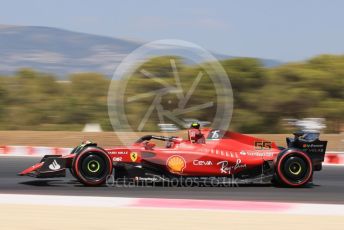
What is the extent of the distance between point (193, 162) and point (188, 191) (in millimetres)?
731

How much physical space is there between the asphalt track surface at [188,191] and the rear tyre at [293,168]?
0.63ft

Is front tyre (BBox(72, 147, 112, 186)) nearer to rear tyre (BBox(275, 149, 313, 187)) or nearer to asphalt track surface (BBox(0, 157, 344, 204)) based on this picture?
asphalt track surface (BBox(0, 157, 344, 204))

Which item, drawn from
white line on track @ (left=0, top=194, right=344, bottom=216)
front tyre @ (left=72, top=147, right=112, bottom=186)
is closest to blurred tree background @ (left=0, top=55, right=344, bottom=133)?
front tyre @ (left=72, top=147, right=112, bottom=186)

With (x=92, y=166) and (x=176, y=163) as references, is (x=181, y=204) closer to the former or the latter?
(x=176, y=163)

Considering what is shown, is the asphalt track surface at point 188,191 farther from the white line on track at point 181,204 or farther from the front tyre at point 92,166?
the white line on track at point 181,204

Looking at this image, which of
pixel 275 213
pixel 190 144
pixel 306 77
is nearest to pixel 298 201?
pixel 275 213

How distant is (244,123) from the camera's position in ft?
102

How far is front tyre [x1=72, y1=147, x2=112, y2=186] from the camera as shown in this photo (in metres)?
11.1

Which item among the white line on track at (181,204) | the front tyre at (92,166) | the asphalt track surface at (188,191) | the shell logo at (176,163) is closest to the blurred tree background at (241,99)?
the asphalt track surface at (188,191)

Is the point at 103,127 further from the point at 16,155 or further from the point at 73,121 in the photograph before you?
the point at 16,155

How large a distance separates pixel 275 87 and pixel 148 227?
84.2 feet

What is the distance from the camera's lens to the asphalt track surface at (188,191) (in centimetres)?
1019

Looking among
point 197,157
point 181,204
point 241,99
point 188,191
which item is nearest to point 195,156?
point 197,157

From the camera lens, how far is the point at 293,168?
11492 mm
